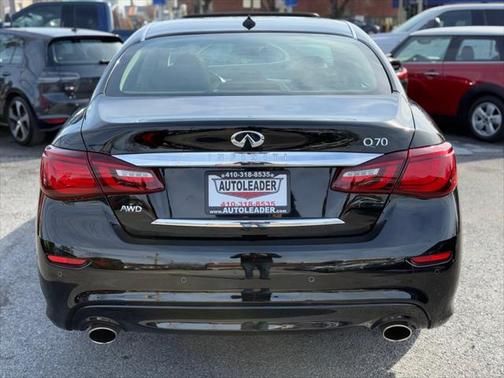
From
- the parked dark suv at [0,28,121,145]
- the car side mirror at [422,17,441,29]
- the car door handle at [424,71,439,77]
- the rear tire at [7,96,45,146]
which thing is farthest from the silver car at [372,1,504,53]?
the rear tire at [7,96,45,146]

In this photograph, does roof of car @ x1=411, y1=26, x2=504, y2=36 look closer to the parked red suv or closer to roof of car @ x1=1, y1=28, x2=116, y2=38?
the parked red suv

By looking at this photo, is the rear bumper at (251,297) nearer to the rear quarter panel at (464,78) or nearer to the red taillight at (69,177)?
the red taillight at (69,177)

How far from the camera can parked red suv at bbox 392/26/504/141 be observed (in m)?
8.85

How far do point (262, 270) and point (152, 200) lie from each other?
0.54 meters

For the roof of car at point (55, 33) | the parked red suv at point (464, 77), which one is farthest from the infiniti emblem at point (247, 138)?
the parked red suv at point (464, 77)

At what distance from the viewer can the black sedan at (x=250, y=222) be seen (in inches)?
99.2

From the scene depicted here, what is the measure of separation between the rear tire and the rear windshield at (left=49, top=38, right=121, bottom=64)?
30.6 inches

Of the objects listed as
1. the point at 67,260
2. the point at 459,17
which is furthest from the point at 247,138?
the point at 459,17

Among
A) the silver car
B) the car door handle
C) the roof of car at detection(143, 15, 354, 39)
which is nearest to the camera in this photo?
the roof of car at detection(143, 15, 354, 39)

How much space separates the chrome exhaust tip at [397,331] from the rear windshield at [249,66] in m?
1.15

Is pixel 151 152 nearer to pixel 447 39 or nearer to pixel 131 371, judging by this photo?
pixel 131 371

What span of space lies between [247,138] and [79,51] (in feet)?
21.9

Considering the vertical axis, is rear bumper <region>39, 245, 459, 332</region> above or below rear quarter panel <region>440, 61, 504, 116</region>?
above

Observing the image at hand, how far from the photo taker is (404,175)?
2562mm
